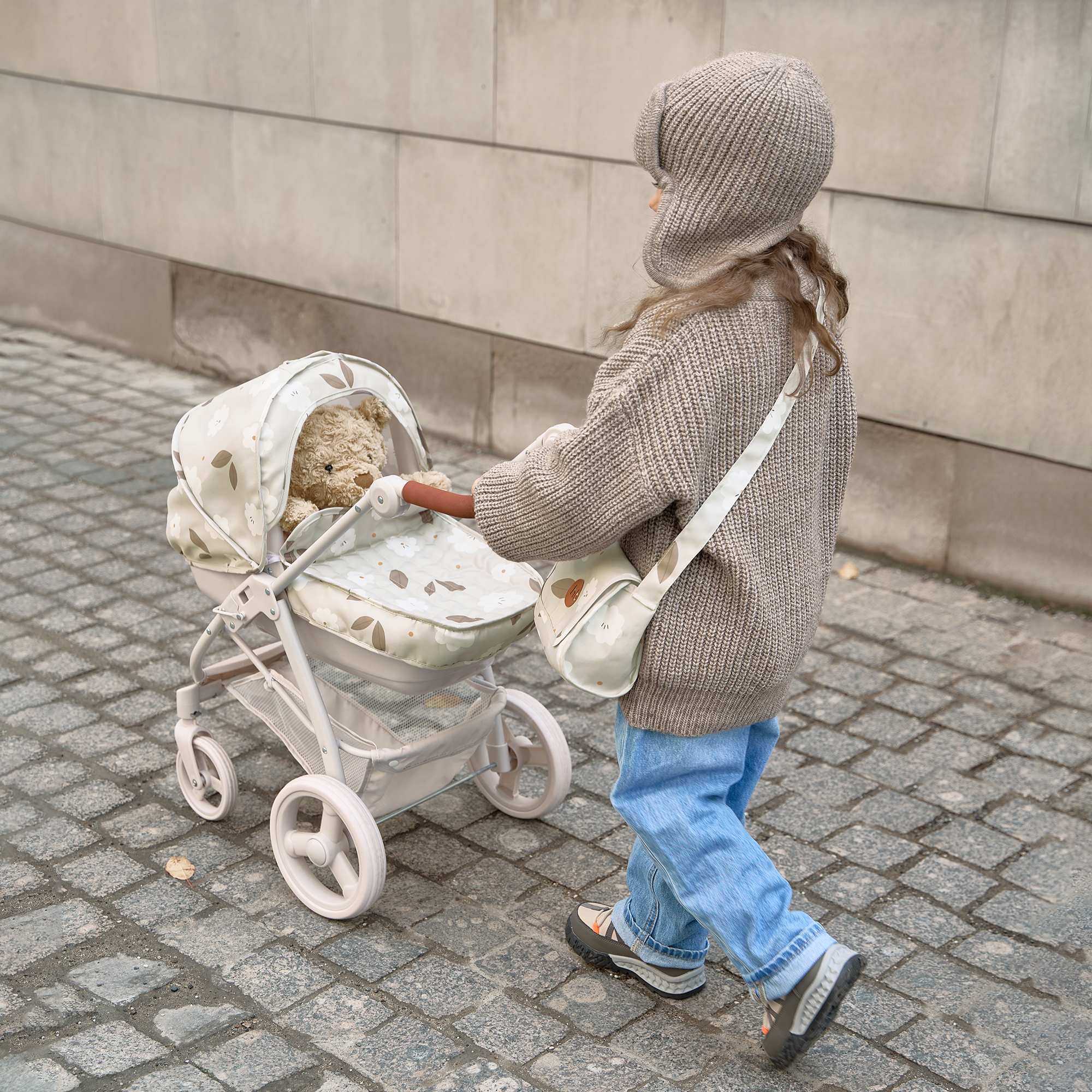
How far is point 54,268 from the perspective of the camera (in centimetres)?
903

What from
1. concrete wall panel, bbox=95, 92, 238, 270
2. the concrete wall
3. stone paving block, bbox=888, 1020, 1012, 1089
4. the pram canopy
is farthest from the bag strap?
concrete wall panel, bbox=95, 92, 238, 270

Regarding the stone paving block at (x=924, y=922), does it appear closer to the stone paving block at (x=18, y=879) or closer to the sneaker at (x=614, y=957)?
the sneaker at (x=614, y=957)

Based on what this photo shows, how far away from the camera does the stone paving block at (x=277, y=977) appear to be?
3213mm

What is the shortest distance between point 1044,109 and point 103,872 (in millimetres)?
4023

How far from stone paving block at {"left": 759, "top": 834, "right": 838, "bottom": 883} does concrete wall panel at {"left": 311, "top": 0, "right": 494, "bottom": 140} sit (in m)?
4.01

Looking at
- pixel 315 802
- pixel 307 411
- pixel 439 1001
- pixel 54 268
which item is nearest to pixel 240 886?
pixel 315 802

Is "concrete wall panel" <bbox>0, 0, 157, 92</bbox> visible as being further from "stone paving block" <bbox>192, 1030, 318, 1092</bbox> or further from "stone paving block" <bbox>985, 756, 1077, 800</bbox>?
"stone paving block" <bbox>192, 1030, 318, 1092</bbox>

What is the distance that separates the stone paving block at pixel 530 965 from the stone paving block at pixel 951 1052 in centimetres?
77

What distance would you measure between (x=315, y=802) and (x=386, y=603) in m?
0.98

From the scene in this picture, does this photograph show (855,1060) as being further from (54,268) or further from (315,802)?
(54,268)

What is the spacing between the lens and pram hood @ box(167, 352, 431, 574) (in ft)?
11.0

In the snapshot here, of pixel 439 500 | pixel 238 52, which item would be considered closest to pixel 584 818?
pixel 439 500

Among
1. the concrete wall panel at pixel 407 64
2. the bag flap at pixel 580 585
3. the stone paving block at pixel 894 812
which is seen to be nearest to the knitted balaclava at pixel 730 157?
the bag flap at pixel 580 585

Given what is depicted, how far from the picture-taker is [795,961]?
9.30ft
